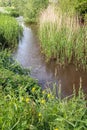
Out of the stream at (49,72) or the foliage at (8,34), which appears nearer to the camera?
the stream at (49,72)

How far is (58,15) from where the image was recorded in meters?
7.61

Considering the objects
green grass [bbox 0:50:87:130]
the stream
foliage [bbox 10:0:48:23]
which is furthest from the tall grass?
foliage [bbox 10:0:48:23]

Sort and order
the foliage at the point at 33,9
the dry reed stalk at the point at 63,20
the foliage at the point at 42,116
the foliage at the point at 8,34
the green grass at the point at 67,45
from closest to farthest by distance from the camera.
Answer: the foliage at the point at 42,116 → the green grass at the point at 67,45 → the dry reed stalk at the point at 63,20 → the foliage at the point at 8,34 → the foliage at the point at 33,9

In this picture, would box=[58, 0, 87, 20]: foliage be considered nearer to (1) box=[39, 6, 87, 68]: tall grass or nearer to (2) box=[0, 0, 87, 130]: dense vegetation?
(2) box=[0, 0, 87, 130]: dense vegetation

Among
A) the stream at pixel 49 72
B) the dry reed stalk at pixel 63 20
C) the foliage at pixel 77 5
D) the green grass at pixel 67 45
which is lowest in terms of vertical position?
the stream at pixel 49 72

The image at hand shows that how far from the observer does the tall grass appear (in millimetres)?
6949

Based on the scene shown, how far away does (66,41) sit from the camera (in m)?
7.08

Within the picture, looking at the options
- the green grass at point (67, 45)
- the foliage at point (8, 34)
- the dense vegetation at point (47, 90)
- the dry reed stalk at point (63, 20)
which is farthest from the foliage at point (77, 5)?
the green grass at point (67, 45)

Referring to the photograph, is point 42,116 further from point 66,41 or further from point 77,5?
point 77,5

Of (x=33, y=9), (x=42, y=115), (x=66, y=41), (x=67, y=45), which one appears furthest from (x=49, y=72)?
(x=33, y=9)

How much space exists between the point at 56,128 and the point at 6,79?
5.91 feet

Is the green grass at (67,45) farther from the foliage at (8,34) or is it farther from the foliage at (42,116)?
the foliage at (42,116)

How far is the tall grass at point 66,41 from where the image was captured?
6.95m

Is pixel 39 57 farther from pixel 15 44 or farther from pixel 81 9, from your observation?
pixel 81 9
